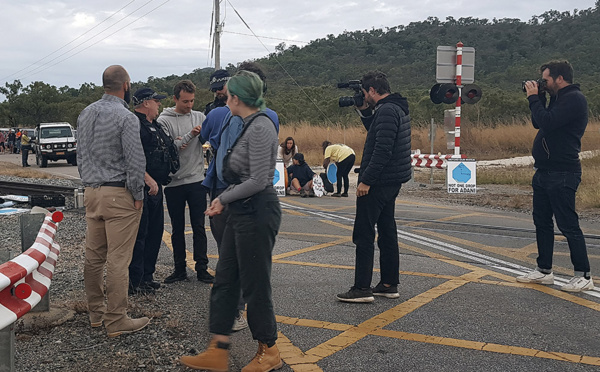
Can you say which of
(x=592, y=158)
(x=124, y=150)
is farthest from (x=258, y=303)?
(x=592, y=158)

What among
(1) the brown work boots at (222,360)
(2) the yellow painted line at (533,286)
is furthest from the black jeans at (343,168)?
(1) the brown work boots at (222,360)

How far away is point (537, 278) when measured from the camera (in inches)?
260

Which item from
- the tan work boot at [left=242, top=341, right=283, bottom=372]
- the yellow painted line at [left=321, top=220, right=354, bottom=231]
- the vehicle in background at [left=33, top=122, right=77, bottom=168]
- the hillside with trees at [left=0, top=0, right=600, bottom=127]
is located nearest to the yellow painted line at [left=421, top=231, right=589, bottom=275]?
the yellow painted line at [left=321, top=220, right=354, bottom=231]

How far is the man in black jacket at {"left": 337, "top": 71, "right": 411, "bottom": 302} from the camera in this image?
Result: 586cm

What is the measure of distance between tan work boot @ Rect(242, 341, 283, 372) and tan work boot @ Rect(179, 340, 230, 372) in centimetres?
16

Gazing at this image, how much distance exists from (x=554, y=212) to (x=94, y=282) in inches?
172

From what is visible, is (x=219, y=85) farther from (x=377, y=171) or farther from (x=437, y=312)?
(x=437, y=312)

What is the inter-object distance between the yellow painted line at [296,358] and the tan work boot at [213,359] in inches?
20.2

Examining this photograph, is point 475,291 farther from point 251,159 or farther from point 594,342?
point 251,159

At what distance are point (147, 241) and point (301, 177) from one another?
31.7 ft

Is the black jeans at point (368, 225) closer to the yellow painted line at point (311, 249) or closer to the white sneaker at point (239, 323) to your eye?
the white sneaker at point (239, 323)

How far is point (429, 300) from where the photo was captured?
19.9ft

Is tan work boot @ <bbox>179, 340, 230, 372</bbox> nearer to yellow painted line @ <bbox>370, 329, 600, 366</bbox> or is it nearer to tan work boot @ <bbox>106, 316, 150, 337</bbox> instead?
tan work boot @ <bbox>106, 316, 150, 337</bbox>

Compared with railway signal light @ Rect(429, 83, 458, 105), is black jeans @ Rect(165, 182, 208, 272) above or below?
below
